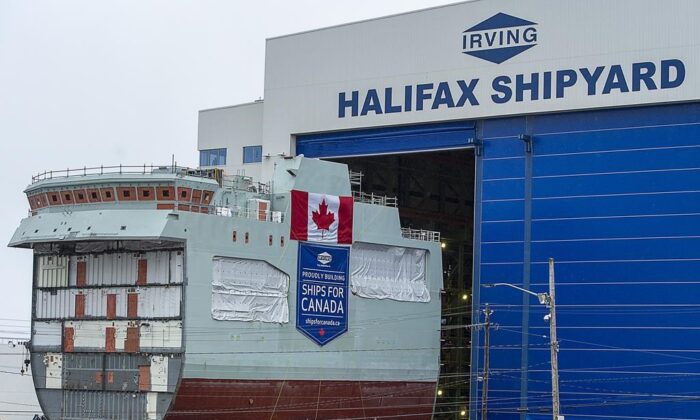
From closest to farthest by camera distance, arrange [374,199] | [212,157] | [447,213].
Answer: [374,199], [447,213], [212,157]

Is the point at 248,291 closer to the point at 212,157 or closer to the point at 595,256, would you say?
the point at 595,256

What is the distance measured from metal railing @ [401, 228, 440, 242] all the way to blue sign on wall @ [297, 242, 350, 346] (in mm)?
9432

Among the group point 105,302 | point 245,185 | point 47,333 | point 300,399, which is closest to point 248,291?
point 300,399

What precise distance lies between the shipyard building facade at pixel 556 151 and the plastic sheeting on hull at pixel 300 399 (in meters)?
4.40

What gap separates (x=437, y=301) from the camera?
89500 mm

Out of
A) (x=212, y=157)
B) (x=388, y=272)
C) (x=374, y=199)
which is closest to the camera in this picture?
(x=388, y=272)

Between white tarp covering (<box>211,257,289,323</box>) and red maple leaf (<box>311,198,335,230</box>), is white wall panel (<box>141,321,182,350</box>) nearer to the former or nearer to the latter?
white tarp covering (<box>211,257,289,323</box>)

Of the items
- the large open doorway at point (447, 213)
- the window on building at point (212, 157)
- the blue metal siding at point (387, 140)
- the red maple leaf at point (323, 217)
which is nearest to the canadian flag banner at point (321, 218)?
the red maple leaf at point (323, 217)

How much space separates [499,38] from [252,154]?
83.9 ft

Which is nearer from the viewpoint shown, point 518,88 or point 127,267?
point 127,267

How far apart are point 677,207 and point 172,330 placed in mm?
30403

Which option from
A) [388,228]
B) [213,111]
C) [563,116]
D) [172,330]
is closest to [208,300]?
[172,330]

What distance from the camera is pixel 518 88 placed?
85625 mm

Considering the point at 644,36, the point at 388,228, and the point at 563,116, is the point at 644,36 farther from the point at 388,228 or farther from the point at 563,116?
the point at 388,228
